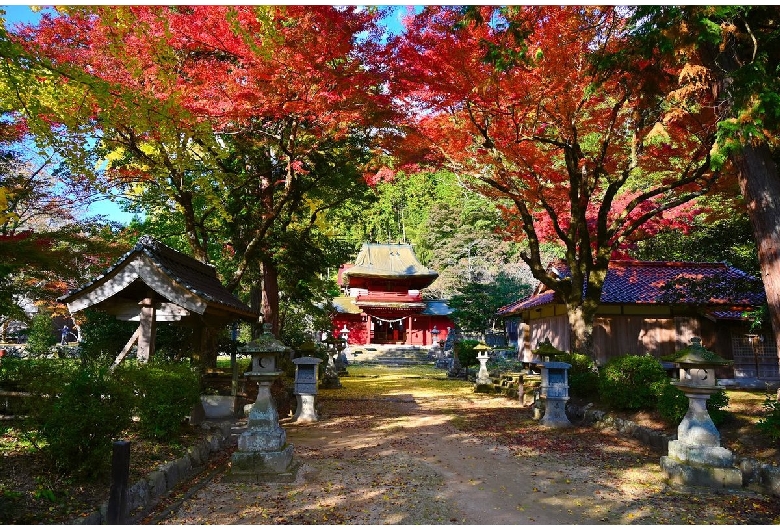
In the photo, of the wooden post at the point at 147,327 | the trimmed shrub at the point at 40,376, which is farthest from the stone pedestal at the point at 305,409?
the trimmed shrub at the point at 40,376

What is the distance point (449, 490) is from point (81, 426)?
3.84m

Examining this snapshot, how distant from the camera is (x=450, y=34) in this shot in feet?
→ 31.7

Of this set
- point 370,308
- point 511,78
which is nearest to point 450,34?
point 511,78

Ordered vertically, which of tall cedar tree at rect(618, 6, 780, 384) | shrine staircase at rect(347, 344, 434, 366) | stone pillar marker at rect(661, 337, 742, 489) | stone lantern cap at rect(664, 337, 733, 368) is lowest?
shrine staircase at rect(347, 344, 434, 366)

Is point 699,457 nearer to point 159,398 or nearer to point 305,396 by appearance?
point 159,398

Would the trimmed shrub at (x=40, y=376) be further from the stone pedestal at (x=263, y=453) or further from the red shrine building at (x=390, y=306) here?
the red shrine building at (x=390, y=306)

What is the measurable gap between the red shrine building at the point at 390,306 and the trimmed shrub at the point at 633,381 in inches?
1030

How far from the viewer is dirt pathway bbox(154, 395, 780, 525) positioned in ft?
15.4

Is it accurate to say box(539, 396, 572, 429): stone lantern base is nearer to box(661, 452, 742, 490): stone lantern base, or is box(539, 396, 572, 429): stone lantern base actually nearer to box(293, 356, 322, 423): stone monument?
box(661, 452, 742, 490): stone lantern base

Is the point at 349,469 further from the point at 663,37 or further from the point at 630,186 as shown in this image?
the point at 630,186

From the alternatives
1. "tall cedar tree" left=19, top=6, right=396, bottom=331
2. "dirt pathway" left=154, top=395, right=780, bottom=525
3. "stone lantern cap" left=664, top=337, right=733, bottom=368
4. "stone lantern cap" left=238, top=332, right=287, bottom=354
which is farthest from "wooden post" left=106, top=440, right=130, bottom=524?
"stone lantern cap" left=664, top=337, right=733, bottom=368

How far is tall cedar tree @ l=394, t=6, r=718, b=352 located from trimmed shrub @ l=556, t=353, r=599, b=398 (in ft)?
1.27

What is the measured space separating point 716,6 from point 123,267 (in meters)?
8.99

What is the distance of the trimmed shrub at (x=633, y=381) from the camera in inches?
344
